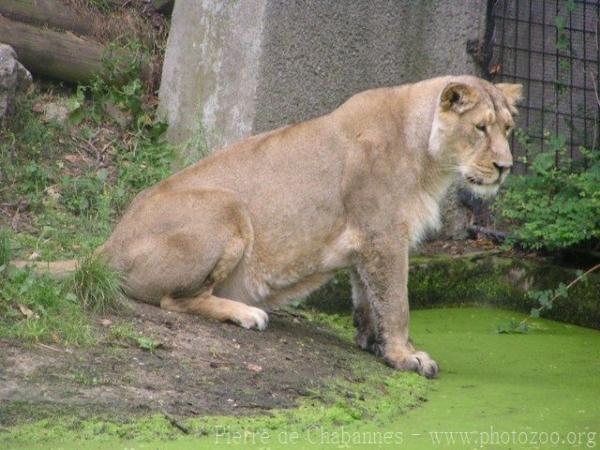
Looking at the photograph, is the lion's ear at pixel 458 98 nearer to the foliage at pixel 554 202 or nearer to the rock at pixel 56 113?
the foliage at pixel 554 202

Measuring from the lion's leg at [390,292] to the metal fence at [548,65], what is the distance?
10.00 feet

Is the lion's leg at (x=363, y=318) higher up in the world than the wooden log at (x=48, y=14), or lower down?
lower down

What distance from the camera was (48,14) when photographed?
10086mm

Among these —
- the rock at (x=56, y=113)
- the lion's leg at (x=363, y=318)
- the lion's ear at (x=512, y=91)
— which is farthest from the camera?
the rock at (x=56, y=113)

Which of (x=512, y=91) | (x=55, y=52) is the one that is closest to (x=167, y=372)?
(x=512, y=91)

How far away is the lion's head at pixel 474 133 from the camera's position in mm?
7246

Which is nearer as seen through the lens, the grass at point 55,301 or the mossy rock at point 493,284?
the grass at point 55,301

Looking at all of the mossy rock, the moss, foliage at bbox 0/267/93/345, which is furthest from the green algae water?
foliage at bbox 0/267/93/345

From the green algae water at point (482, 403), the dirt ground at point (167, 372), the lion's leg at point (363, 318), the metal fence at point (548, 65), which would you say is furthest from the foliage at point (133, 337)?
the metal fence at point (548, 65)

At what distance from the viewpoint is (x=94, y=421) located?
5.38 metres

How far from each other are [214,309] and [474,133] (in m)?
1.91

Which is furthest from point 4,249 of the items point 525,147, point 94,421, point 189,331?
point 525,147

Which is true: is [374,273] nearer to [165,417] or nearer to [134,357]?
[134,357]

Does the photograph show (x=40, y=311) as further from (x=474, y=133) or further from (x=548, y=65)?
(x=548, y=65)
